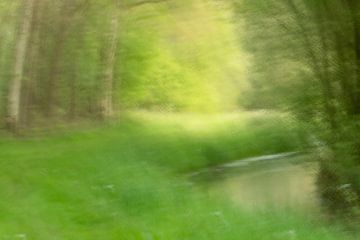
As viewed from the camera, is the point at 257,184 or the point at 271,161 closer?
the point at 257,184

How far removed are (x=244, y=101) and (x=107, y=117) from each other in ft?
21.4

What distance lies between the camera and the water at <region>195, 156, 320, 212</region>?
14.0m

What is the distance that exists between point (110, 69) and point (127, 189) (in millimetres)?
10183

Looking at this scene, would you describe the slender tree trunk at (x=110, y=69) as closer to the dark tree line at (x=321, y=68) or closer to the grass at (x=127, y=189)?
the grass at (x=127, y=189)

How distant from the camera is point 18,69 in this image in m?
19.3

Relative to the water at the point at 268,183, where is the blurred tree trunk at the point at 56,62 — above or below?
above

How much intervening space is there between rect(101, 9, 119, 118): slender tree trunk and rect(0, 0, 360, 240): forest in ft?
0.19

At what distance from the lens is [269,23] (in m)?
15.0

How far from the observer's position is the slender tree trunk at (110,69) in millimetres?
21516

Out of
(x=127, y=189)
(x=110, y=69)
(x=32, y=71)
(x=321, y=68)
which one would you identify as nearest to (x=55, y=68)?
(x=32, y=71)

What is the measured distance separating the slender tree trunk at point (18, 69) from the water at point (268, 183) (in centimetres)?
445

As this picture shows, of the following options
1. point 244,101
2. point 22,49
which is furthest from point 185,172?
point 22,49

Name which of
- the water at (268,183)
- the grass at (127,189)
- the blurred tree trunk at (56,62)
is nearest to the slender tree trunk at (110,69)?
the grass at (127,189)

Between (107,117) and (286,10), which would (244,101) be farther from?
(107,117)
